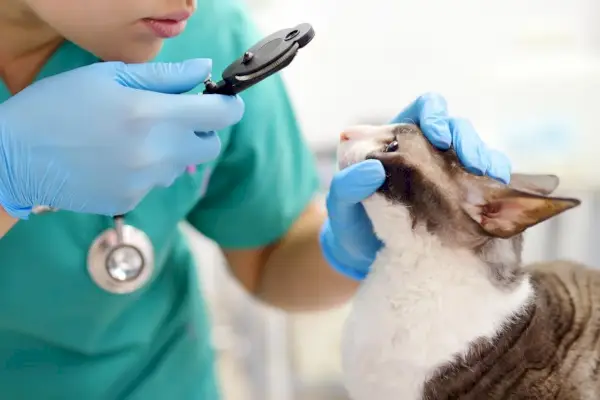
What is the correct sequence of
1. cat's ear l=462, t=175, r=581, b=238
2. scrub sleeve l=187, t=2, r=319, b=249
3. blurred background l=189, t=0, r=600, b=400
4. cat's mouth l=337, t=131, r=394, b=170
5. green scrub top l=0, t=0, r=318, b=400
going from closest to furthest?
cat's ear l=462, t=175, r=581, b=238 → cat's mouth l=337, t=131, r=394, b=170 → green scrub top l=0, t=0, r=318, b=400 → scrub sleeve l=187, t=2, r=319, b=249 → blurred background l=189, t=0, r=600, b=400

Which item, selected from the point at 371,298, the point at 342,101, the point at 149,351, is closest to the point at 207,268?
the point at 342,101

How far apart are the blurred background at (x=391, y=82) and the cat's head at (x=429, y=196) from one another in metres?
0.79

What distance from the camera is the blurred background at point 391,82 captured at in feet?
4.93

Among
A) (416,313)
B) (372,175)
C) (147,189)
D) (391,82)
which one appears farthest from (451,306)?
(391,82)

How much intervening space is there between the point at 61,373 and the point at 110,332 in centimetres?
7

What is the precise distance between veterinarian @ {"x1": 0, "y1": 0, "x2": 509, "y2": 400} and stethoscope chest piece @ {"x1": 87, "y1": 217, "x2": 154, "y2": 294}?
0.03 meters

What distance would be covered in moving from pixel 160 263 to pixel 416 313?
0.35 metres

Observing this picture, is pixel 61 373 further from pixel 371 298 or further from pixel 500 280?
pixel 500 280

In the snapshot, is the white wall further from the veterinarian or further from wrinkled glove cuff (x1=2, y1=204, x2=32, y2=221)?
wrinkled glove cuff (x1=2, y1=204, x2=32, y2=221)

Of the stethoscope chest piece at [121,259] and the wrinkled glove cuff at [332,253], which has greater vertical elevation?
the stethoscope chest piece at [121,259]

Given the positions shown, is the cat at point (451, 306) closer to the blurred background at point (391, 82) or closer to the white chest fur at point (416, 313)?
the white chest fur at point (416, 313)

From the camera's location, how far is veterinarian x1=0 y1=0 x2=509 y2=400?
620 millimetres

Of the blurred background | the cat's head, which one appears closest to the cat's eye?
the cat's head

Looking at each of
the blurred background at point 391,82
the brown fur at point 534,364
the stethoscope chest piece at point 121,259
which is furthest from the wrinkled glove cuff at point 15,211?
the blurred background at point 391,82
